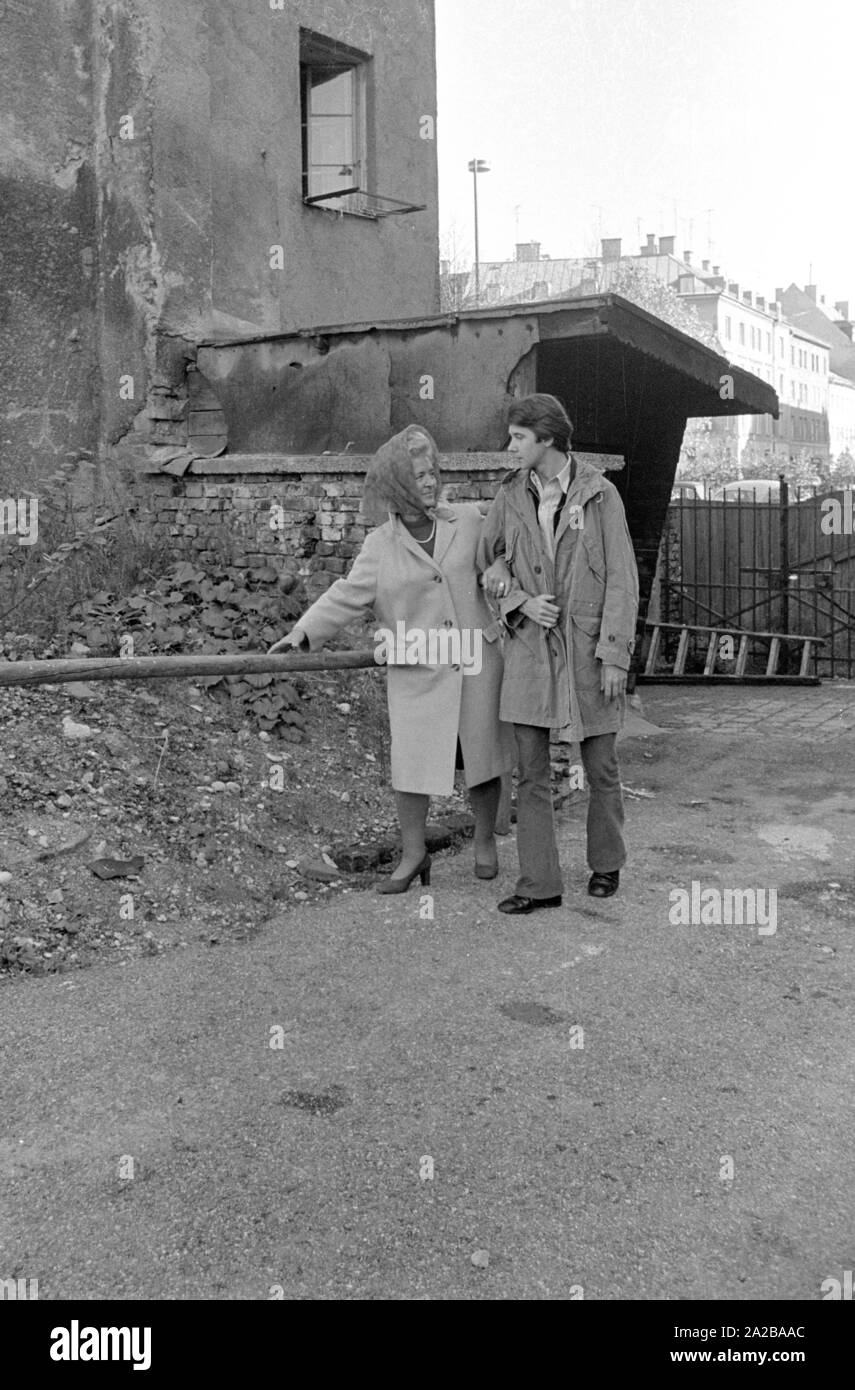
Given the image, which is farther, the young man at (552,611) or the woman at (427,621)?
the woman at (427,621)

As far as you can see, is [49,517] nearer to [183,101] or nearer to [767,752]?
[183,101]

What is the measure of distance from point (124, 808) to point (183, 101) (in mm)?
5935

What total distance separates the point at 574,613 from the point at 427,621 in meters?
0.59

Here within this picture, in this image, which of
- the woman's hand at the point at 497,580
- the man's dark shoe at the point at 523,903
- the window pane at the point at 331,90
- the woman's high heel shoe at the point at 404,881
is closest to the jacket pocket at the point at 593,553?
the woman's hand at the point at 497,580

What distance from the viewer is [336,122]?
11.6 meters

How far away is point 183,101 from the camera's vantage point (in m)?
9.68

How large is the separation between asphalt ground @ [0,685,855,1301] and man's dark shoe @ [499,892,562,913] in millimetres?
93

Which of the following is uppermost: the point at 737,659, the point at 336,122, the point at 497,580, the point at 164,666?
the point at 336,122

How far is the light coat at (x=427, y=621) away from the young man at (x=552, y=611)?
0.50 ft

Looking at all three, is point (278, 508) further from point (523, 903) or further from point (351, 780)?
point (523, 903)

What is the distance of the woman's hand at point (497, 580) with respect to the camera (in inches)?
213

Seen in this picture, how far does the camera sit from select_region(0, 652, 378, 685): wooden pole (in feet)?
15.9

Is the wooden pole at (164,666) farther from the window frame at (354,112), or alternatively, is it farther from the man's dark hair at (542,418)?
the window frame at (354,112)

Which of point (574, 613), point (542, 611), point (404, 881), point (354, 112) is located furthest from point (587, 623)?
point (354, 112)
